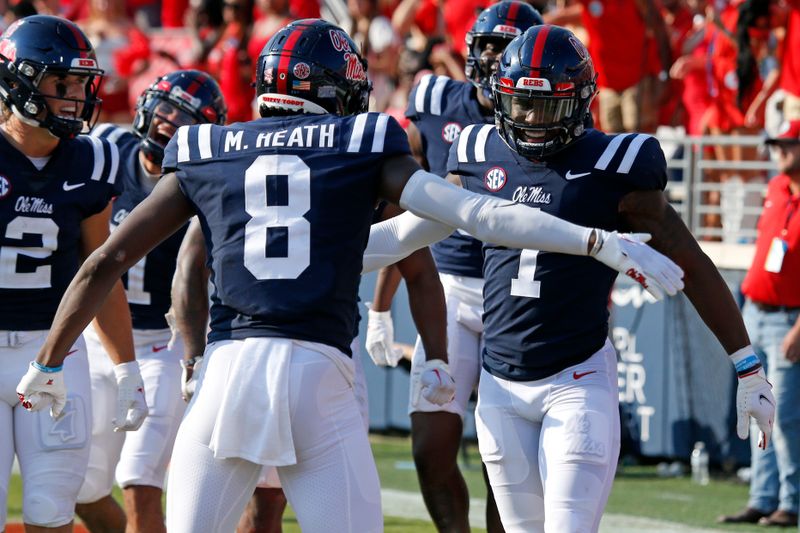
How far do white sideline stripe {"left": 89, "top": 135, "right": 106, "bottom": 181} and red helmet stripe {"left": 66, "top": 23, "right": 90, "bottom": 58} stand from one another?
30cm

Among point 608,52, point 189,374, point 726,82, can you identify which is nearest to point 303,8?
point 608,52

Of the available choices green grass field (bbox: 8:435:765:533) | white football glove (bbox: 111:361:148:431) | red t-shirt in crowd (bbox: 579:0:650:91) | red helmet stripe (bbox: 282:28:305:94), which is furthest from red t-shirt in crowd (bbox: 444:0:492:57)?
red helmet stripe (bbox: 282:28:305:94)

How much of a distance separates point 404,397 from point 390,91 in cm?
249

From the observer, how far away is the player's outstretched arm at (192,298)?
472 cm

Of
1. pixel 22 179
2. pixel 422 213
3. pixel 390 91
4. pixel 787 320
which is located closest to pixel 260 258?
pixel 422 213

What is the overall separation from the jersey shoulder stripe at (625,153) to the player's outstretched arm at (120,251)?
1.24m

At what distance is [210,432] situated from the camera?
333cm

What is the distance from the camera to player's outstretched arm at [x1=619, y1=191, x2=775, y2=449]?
3.98 m

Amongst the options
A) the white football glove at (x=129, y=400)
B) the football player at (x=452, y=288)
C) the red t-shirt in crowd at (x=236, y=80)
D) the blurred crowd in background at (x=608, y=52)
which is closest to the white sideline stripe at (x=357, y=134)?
the white football glove at (x=129, y=400)

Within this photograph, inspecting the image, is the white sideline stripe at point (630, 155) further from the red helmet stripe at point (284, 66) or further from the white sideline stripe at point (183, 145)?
the white sideline stripe at point (183, 145)

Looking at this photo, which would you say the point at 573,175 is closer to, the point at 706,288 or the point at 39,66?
the point at 706,288

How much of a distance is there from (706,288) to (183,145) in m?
1.57

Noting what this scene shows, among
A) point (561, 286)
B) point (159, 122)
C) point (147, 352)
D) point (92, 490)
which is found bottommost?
point (92, 490)

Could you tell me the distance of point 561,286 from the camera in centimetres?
404
